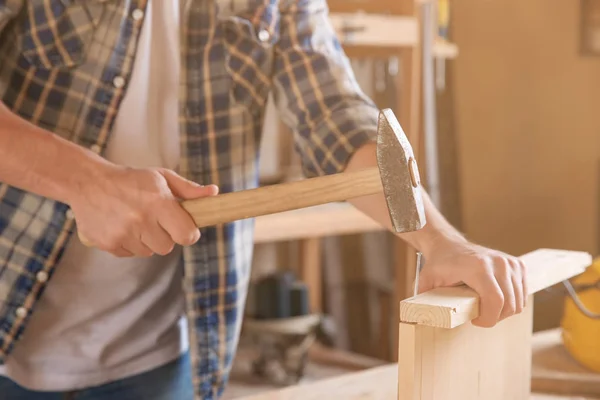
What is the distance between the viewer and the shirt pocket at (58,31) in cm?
104

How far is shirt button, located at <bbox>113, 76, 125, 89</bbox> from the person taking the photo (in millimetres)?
1049

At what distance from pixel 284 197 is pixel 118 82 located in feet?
1.04

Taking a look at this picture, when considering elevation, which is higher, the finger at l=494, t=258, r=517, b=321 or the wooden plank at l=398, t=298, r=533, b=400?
the finger at l=494, t=258, r=517, b=321

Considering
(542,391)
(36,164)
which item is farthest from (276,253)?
(36,164)

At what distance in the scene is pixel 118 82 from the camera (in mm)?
1050

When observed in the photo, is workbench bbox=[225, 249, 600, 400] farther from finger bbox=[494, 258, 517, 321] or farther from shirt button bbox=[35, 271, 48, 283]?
shirt button bbox=[35, 271, 48, 283]

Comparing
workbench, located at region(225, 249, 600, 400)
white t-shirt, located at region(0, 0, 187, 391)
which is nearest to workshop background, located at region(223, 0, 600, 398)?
workbench, located at region(225, 249, 600, 400)

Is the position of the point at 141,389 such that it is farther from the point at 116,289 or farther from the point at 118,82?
the point at 118,82

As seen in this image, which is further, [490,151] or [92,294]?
[490,151]

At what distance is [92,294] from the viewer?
3.57ft

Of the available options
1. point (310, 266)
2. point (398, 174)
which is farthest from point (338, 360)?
point (398, 174)

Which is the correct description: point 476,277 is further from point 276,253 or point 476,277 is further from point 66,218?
point 276,253

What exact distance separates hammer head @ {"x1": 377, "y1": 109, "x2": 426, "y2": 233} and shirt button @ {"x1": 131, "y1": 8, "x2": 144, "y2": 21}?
0.42 metres

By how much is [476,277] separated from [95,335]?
0.53 m
